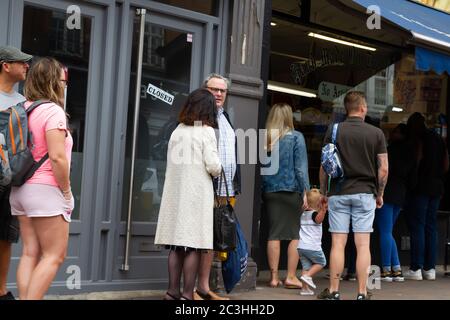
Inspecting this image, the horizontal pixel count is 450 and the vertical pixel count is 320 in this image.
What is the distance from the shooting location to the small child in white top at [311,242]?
7.81 meters

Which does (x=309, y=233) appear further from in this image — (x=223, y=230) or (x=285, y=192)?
(x=223, y=230)

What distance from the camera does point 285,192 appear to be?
8281 millimetres

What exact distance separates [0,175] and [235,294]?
3069 mm

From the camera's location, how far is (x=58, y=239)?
5.18m

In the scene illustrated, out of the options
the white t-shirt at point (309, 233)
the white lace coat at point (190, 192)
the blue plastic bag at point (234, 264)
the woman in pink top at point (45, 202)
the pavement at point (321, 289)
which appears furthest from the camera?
the white t-shirt at point (309, 233)

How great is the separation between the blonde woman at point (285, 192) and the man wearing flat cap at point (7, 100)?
10.4 ft

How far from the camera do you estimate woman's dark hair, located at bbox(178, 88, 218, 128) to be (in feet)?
21.1

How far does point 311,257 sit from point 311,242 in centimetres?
15

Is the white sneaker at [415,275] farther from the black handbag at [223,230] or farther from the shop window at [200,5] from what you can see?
the shop window at [200,5]

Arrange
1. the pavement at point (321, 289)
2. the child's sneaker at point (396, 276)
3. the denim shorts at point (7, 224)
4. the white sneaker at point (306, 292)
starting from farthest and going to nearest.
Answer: the child's sneaker at point (396, 276), the white sneaker at point (306, 292), the pavement at point (321, 289), the denim shorts at point (7, 224)

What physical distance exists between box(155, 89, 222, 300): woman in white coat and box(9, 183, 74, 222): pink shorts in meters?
1.32

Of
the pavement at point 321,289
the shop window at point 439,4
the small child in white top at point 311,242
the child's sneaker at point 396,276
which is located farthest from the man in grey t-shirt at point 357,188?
the shop window at point 439,4

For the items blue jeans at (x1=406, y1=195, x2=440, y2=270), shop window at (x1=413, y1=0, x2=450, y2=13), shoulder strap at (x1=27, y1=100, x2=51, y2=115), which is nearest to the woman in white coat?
shoulder strap at (x1=27, y1=100, x2=51, y2=115)

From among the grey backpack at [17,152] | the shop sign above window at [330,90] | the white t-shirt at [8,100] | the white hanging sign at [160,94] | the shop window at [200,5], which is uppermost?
the shop window at [200,5]
